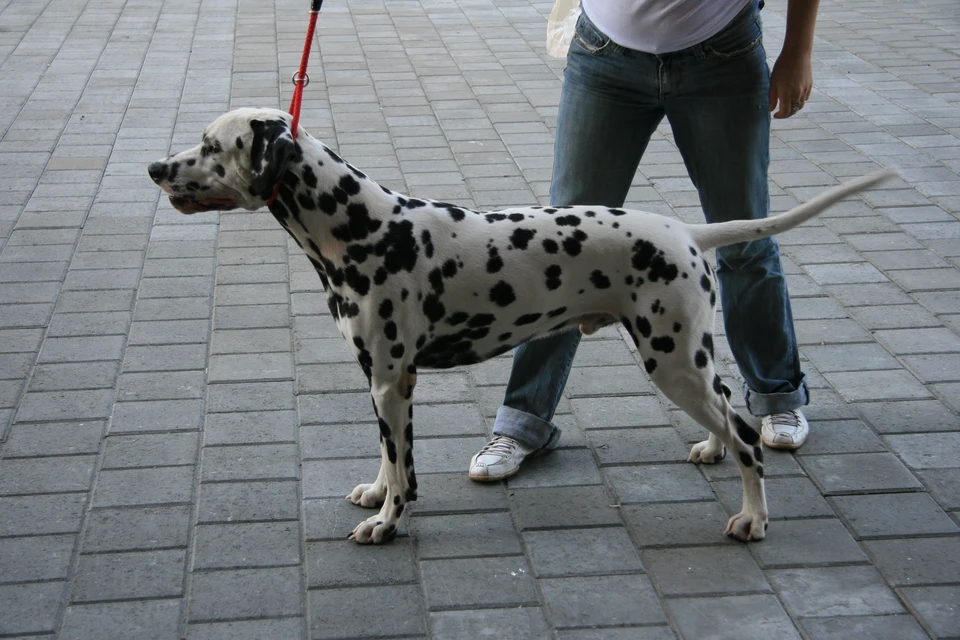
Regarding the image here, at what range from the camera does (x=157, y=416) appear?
4410mm

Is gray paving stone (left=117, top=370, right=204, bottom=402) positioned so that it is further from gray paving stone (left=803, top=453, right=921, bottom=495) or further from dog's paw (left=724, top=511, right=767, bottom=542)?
gray paving stone (left=803, top=453, right=921, bottom=495)

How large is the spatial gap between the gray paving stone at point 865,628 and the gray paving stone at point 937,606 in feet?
0.15

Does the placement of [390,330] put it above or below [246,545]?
above

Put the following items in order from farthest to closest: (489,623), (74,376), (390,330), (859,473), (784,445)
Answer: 1. (74,376)
2. (784,445)
3. (859,473)
4. (390,330)
5. (489,623)

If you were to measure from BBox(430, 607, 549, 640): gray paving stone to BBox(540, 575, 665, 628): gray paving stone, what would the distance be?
0.21 feet

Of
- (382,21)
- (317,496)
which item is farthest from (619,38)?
(382,21)

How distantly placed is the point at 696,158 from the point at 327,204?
4.65ft

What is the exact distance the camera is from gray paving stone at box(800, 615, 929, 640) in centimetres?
317

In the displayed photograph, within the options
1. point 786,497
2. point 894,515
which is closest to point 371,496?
point 786,497

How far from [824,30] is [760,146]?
767 centimetres

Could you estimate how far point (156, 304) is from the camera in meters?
5.41

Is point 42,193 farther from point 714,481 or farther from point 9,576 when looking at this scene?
point 714,481

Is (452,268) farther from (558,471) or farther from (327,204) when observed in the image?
(558,471)

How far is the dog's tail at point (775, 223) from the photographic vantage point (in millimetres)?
3430
